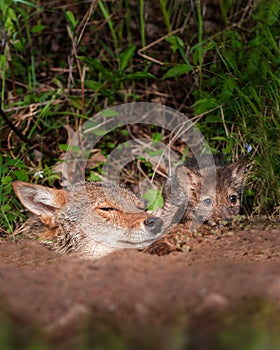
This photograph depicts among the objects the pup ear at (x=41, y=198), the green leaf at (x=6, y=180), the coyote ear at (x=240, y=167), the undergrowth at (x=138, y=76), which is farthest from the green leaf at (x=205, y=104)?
the green leaf at (x=6, y=180)

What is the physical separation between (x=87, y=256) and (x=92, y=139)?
1.99 metres

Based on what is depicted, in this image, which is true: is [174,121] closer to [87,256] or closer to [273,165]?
[273,165]

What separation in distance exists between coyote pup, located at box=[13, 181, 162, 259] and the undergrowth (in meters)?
0.46

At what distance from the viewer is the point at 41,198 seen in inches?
200

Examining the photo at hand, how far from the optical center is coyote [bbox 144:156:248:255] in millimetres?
5277

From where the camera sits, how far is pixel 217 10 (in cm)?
734

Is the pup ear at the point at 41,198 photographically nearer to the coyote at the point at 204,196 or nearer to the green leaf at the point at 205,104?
the coyote at the point at 204,196

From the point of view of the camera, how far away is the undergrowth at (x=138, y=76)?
547 centimetres

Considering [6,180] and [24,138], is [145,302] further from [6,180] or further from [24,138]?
[24,138]

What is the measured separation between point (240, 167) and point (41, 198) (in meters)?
1.67

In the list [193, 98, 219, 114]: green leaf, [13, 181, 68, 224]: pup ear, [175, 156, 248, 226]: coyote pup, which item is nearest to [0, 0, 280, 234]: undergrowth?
[193, 98, 219, 114]: green leaf

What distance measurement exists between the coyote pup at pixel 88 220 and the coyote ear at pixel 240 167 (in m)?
0.82

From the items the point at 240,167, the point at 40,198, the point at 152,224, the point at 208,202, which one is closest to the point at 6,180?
the point at 40,198

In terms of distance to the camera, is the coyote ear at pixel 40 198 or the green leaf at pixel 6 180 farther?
the green leaf at pixel 6 180
